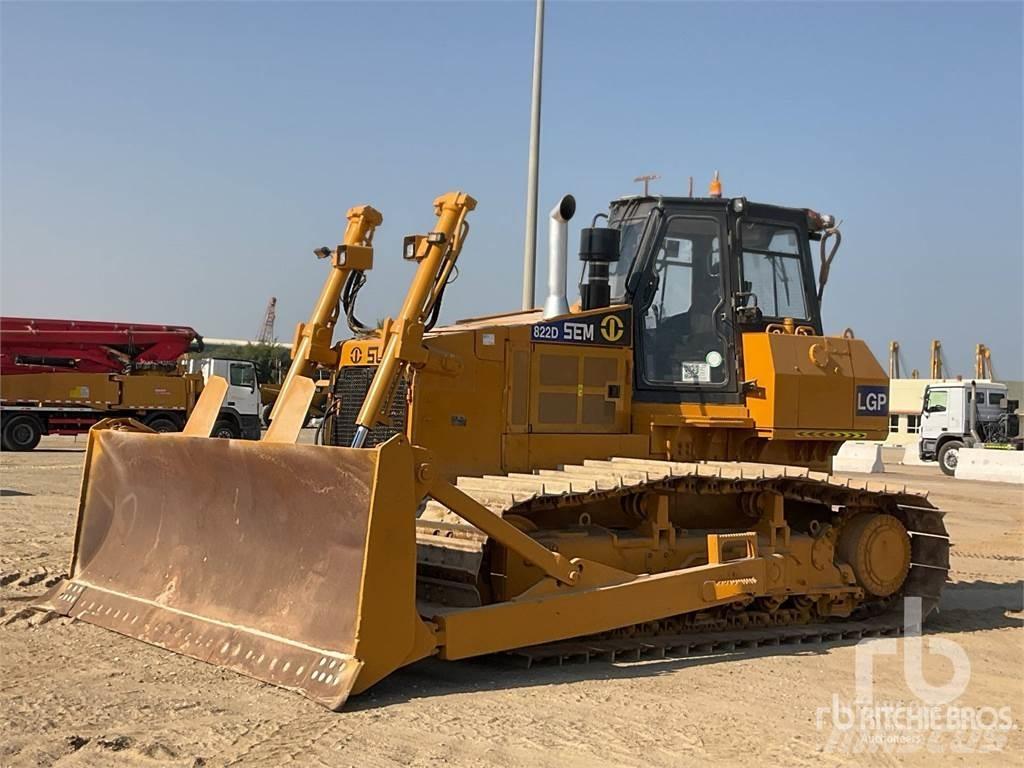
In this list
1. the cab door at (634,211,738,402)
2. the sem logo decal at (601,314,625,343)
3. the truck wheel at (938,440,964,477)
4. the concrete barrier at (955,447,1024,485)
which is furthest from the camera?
the truck wheel at (938,440,964,477)

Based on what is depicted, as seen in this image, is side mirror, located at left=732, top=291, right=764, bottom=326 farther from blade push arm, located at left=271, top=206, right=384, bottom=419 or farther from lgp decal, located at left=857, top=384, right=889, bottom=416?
blade push arm, located at left=271, top=206, right=384, bottom=419

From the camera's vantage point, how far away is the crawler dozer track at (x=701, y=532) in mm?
7039

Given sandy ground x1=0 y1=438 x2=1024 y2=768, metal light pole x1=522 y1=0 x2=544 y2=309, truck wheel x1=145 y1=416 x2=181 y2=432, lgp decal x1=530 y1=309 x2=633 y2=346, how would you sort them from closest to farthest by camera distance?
sandy ground x1=0 y1=438 x2=1024 y2=768 < lgp decal x1=530 y1=309 x2=633 y2=346 < metal light pole x1=522 y1=0 x2=544 y2=309 < truck wheel x1=145 y1=416 x2=181 y2=432

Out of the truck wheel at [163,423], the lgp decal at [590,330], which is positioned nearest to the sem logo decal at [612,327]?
the lgp decal at [590,330]

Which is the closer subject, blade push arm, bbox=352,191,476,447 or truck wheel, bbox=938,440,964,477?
blade push arm, bbox=352,191,476,447

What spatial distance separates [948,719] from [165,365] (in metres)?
24.7

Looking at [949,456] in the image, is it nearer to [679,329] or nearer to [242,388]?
[242,388]

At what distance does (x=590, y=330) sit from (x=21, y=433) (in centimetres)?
2184

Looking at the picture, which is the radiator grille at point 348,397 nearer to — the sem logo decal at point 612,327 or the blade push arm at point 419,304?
the blade push arm at point 419,304

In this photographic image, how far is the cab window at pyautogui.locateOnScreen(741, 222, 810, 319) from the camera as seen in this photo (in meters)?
8.80

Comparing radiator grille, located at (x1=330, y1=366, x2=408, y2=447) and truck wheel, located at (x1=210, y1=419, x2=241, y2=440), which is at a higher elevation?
radiator grille, located at (x1=330, y1=366, x2=408, y2=447)

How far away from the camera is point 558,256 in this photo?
861 cm

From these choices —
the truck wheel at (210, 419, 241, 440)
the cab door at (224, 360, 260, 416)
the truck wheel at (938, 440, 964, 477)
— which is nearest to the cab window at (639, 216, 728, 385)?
the truck wheel at (210, 419, 241, 440)

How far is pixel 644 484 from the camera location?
733 cm
